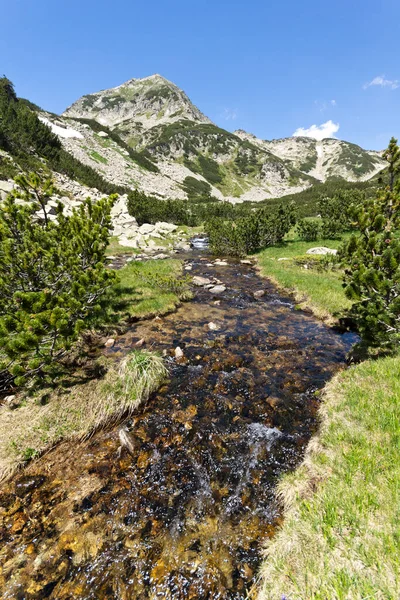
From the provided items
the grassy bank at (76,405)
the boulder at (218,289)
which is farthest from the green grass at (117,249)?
the grassy bank at (76,405)

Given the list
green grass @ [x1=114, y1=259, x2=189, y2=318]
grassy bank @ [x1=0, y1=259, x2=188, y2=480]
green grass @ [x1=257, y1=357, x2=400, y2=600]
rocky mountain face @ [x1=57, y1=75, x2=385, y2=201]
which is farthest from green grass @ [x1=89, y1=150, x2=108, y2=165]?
green grass @ [x1=257, y1=357, x2=400, y2=600]

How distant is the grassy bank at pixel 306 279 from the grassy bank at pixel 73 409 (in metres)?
9.04

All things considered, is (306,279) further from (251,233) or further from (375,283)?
(251,233)

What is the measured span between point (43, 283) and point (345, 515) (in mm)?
9497

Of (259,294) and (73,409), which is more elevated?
(259,294)

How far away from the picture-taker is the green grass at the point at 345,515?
2.97 meters

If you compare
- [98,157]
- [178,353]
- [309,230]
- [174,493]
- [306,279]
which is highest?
[98,157]

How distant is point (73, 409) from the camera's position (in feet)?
22.4

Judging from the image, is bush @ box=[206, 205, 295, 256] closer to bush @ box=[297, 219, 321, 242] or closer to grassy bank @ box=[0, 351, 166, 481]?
bush @ box=[297, 219, 321, 242]

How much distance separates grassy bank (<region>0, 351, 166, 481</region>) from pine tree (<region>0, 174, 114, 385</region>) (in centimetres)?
97

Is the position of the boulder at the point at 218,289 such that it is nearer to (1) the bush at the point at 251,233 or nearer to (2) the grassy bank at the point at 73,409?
(2) the grassy bank at the point at 73,409

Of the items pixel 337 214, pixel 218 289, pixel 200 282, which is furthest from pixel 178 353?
pixel 337 214

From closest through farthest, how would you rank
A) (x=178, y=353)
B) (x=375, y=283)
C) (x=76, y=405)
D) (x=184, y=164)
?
1. (x=76, y=405)
2. (x=375, y=283)
3. (x=178, y=353)
4. (x=184, y=164)

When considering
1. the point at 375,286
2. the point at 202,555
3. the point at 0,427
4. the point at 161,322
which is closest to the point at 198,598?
the point at 202,555
